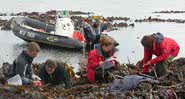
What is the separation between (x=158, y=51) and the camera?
432 inches

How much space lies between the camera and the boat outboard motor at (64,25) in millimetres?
25078

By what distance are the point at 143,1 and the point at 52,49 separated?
47649 millimetres

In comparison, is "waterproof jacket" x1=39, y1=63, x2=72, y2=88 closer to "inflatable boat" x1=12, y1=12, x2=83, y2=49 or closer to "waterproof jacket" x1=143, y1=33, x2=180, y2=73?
"waterproof jacket" x1=143, y1=33, x2=180, y2=73

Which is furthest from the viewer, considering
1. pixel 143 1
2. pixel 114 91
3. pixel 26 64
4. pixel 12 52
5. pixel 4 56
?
pixel 143 1

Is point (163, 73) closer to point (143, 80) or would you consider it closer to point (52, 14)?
point (143, 80)

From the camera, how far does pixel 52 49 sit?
993 inches

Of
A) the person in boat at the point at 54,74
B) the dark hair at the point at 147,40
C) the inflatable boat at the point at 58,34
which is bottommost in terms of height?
the inflatable boat at the point at 58,34

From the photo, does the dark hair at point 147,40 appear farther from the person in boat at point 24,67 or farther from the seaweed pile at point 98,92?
the person in boat at point 24,67

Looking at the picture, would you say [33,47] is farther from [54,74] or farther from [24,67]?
[54,74]

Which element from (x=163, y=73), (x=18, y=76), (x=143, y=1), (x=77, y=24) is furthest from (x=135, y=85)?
(x=143, y=1)

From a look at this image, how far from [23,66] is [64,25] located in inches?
593

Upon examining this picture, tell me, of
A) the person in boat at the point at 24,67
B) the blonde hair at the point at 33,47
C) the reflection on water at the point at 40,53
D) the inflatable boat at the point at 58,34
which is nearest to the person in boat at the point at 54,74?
the person in boat at the point at 24,67

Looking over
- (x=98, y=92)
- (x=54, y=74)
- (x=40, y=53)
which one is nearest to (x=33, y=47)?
(x=54, y=74)

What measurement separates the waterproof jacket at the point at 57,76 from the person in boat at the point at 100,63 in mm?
1015
